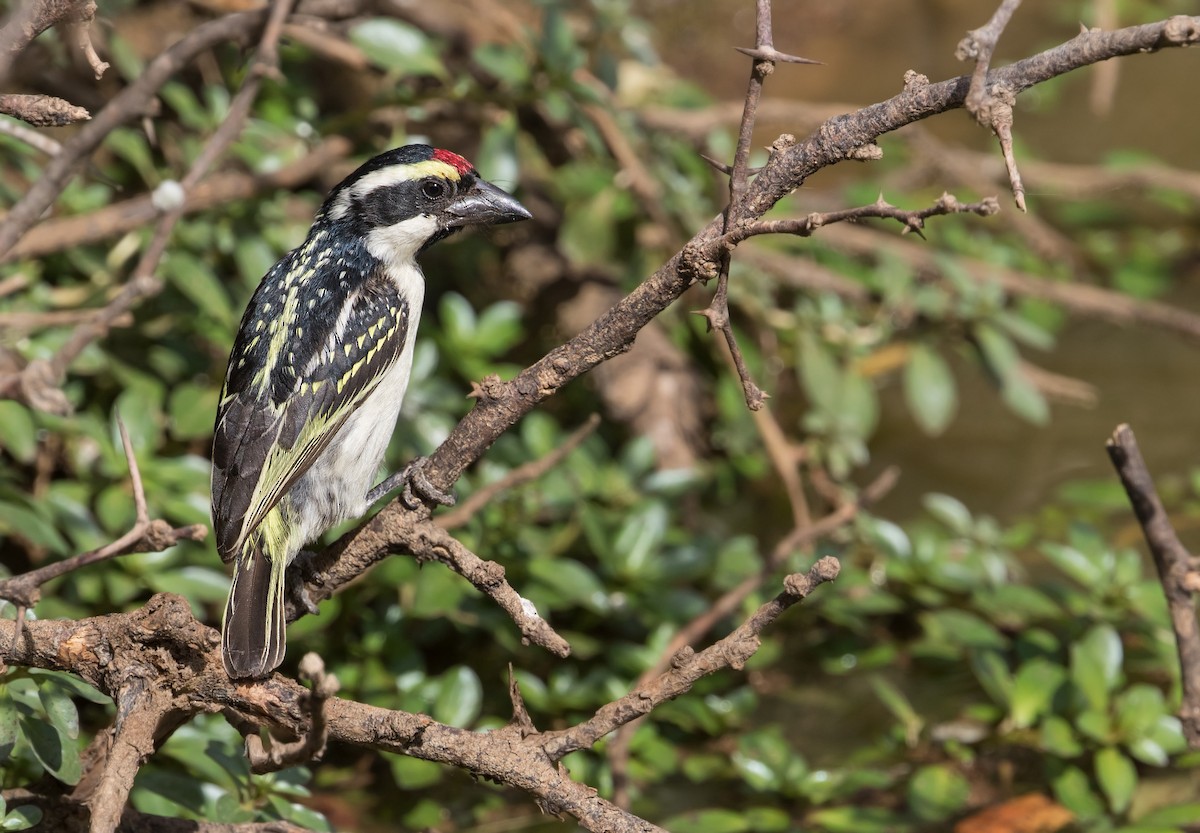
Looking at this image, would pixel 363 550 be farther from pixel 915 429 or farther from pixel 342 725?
pixel 915 429

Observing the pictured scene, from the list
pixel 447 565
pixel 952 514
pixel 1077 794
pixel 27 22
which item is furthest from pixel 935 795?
pixel 27 22

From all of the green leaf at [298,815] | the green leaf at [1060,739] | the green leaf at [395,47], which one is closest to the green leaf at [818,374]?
the green leaf at [1060,739]

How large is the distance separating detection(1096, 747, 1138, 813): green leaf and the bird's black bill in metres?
1.89

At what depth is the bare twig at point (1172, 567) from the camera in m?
2.69

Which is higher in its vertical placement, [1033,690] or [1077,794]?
[1033,690]

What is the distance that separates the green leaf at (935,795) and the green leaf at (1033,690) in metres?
0.26

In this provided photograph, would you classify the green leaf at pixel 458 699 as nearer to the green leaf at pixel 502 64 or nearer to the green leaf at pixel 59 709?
the green leaf at pixel 59 709

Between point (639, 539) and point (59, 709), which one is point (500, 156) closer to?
point (639, 539)

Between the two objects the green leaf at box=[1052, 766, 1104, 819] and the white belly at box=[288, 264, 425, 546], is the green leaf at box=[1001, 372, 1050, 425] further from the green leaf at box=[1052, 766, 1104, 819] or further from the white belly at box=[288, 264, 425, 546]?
the white belly at box=[288, 264, 425, 546]

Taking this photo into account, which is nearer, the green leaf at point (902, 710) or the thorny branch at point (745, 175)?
the thorny branch at point (745, 175)

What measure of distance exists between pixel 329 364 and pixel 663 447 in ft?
5.73

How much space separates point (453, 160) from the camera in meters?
3.07

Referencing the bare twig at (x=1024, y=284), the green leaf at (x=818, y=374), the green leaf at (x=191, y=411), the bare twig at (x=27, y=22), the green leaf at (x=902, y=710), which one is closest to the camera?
the bare twig at (x=27, y=22)

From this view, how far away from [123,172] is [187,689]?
8.83ft
